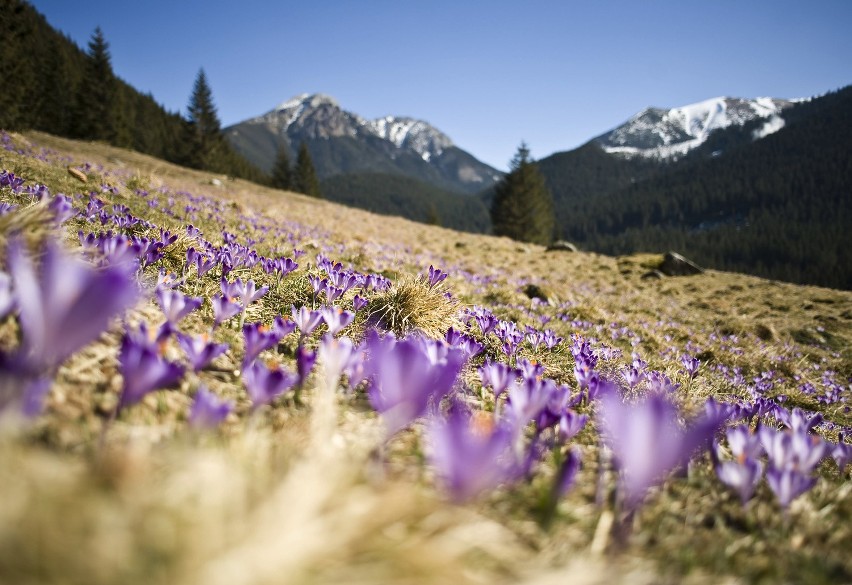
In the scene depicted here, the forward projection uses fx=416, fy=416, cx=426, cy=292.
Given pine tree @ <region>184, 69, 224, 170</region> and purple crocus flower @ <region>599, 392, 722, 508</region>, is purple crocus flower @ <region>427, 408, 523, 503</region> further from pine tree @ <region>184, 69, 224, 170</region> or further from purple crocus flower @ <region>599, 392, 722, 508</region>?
pine tree @ <region>184, 69, 224, 170</region>

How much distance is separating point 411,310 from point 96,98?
58.0 metres

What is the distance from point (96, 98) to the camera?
4466cm

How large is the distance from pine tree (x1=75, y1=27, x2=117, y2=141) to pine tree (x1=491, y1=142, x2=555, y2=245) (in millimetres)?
43329

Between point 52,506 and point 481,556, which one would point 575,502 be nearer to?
point 481,556

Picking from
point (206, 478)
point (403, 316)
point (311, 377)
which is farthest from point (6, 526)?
point (403, 316)

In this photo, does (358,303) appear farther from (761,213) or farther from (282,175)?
(761,213)

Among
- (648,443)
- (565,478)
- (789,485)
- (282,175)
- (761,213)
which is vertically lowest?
(789,485)

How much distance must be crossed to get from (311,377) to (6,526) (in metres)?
1.57

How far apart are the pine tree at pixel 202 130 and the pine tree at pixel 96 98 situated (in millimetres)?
7564

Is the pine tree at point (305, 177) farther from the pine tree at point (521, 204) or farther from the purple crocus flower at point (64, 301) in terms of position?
the purple crocus flower at point (64, 301)

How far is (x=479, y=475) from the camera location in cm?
97

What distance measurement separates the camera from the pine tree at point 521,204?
46.3 metres

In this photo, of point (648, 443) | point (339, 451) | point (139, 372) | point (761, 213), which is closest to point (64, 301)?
point (139, 372)

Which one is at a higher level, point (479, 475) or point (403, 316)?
point (403, 316)
